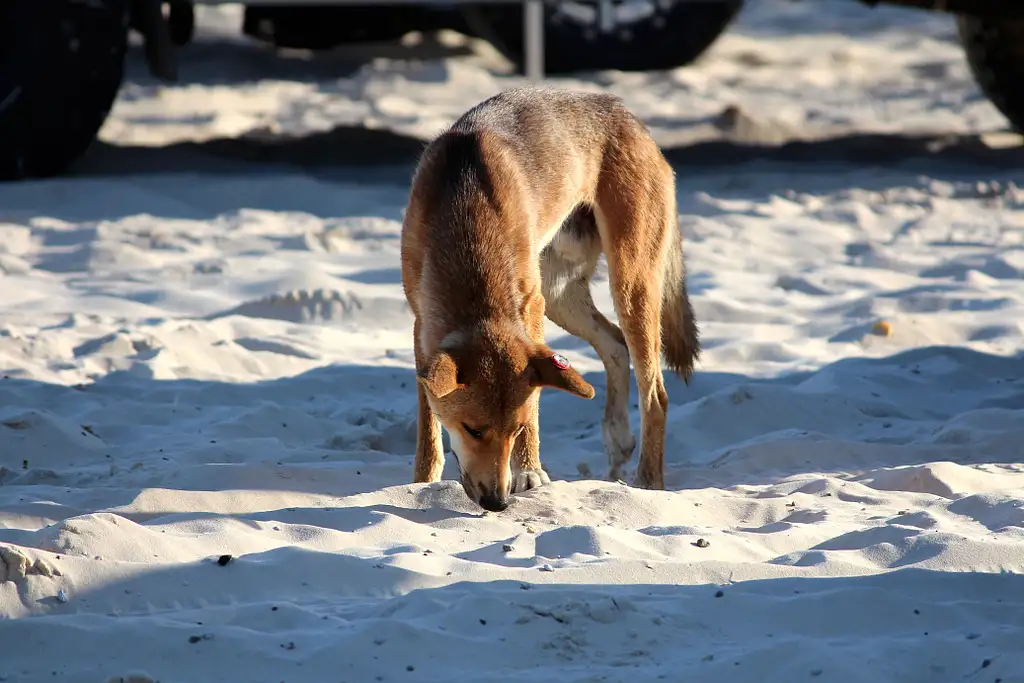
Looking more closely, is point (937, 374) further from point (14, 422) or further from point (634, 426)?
point (14, 422)

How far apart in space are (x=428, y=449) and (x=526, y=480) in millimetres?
386

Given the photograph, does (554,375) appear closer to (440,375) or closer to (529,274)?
(440,375)

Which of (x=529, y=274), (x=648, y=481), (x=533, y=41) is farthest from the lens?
(x=533, y=41)

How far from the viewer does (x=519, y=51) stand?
1493 centimetres

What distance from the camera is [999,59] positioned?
11.6 metres

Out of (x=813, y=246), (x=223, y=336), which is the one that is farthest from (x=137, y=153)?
(x=813, y=246)

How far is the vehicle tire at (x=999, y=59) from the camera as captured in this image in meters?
11.4

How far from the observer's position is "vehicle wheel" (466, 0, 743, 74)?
15758 mm

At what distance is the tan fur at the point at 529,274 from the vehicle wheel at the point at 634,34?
10.4 meters

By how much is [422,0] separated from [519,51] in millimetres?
3608

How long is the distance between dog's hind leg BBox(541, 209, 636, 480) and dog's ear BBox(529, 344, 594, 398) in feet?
3.97

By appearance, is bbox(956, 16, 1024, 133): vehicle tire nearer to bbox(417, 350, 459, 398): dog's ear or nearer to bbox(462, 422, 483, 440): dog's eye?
bbox(462, 422, 483, 440): dog's eye

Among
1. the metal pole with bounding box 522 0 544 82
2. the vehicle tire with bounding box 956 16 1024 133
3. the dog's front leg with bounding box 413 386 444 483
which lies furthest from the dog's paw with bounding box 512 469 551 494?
the metal pole with bounding box 522 0 544 82

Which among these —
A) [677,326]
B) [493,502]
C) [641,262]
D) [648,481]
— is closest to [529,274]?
[641,262]
